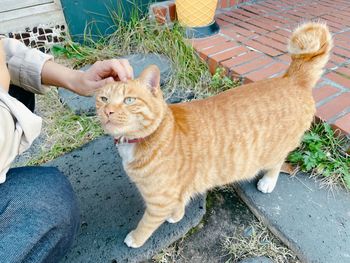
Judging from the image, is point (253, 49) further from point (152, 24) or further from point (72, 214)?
point (72, 214)

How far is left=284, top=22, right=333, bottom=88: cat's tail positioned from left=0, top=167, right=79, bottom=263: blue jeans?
1067mm

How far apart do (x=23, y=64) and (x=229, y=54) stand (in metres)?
1.47

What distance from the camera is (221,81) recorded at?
2.16 meters

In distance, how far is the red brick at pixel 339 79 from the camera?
6.24 feet

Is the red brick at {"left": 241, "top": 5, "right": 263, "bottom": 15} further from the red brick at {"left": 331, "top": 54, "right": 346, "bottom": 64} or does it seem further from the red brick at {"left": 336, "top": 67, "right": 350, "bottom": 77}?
the red brick at {"left": 336, "top": 67, "right": 350, "bottom": 77}

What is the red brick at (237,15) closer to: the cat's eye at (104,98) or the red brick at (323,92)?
the red brick at (323,92)

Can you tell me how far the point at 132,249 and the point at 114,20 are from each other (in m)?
1.99

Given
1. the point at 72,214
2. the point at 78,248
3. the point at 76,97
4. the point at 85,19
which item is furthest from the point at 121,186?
the point at 85,19

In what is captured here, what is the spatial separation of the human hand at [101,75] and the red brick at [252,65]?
1.05m

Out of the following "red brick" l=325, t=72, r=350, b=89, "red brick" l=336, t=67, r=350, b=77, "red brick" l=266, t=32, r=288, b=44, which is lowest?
"red brick" l=325, t=72, r=350, b=89

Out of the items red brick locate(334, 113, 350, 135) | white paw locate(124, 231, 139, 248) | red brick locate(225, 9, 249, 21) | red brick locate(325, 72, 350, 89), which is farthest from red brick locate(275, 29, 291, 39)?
white paw locate(124, 231, 139, 248)

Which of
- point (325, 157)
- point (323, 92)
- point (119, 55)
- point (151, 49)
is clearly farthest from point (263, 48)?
point (119, 55)

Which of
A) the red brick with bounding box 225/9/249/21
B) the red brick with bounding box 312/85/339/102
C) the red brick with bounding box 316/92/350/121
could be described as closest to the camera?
the red brick with bounding box 316/92/350/121

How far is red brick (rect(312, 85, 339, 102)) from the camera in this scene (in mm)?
1816
